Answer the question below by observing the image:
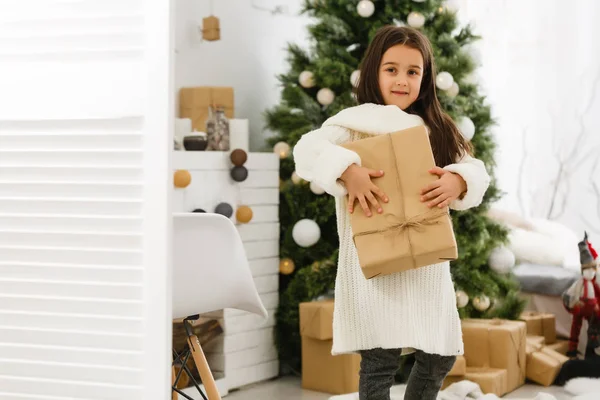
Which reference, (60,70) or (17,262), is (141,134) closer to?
(60,70)

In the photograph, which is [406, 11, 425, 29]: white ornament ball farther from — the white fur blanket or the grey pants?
the grey pants

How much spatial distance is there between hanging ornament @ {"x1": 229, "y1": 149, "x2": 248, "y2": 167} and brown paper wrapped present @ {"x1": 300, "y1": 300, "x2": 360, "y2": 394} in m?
0.58

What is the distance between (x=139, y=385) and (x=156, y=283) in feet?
0.67

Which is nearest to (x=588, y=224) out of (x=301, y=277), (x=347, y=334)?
(x=301, y=277)

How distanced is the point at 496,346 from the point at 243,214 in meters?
1.08

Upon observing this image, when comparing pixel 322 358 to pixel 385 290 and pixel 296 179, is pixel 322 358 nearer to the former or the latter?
pixel 296 179

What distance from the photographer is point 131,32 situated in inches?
66.1

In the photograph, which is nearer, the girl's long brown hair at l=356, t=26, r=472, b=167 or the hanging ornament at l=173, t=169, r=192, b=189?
the girl's long brown hair at l=356, t=26, r=472, b=167

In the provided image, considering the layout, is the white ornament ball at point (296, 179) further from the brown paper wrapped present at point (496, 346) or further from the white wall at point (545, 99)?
the white wall at point (545, 99)

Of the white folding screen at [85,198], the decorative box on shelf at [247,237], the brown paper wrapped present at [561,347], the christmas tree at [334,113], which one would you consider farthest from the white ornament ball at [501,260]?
the white folding screen at [85,198]

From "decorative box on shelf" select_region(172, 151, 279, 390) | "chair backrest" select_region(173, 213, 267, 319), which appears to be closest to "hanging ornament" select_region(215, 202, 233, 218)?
"decorative box on shelf" select_region(172, 151, 279, 390)

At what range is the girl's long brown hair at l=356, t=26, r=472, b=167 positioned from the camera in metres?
2.11

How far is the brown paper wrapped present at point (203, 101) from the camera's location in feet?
11.5

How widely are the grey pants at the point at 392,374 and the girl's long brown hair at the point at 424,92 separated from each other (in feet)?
1.59
